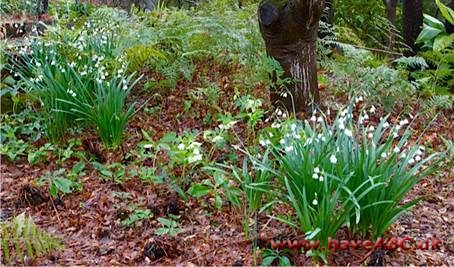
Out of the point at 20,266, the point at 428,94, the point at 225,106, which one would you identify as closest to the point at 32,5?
the point at 225,106

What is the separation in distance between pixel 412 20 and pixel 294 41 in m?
3.51

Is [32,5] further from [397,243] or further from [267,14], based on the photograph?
[397,243]

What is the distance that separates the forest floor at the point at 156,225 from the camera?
2.59m

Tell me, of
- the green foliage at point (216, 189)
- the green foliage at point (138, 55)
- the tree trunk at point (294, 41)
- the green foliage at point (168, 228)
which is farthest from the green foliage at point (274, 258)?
the green foliage at point (138, 55)

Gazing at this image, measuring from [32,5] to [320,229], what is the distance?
26.8ft

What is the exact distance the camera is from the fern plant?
248 cm

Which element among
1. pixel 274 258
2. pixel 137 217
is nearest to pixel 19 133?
pixel 137 217

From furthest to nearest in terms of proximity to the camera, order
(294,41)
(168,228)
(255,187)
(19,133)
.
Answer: (19,133), (294,41), (168,228), (255,187)

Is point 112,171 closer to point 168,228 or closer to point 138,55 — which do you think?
point 168,228

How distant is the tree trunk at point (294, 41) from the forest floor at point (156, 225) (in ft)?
3.78

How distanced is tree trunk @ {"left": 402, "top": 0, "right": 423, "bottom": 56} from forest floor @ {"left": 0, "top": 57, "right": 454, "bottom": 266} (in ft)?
12.0

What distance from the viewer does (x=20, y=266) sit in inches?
98.1

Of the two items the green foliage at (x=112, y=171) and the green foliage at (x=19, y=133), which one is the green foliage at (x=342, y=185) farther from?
the green foliage at (x=19, y=133)

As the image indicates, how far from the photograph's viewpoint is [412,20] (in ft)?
22.2
